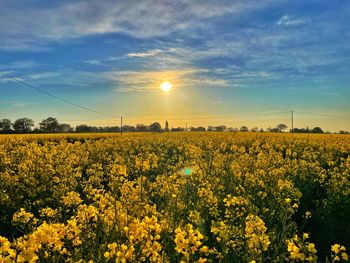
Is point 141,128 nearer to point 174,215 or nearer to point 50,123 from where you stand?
point 50,123

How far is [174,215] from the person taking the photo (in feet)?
15.6

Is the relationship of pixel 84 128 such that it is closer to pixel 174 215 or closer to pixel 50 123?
pixel 50 123

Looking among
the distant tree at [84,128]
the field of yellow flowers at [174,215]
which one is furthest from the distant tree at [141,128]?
the field of yellow flowers at [174,215]

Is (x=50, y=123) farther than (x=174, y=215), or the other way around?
(x=50, y=123)

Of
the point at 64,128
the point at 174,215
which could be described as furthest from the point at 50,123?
the point at 174,215

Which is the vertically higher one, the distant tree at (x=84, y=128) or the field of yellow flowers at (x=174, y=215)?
the distant tree at (x=84, y=128)

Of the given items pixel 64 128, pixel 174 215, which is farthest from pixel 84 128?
pixel 174 215

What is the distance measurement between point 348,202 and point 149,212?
4839 mm

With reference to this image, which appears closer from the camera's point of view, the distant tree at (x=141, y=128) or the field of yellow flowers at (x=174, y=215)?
the field of yellow flowers at (x=174, y=215)

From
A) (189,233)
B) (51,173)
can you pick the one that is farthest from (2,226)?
(189,233)

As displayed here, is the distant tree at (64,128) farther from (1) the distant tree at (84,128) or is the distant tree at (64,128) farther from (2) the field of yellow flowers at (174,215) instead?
(2) the field of yellow flowers at (174,215)

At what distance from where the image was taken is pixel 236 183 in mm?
8078

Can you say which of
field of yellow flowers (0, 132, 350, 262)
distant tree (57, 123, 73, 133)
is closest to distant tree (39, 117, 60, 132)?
distant tree (57, 123, 73, 133)

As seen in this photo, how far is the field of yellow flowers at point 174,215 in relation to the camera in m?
3.28
